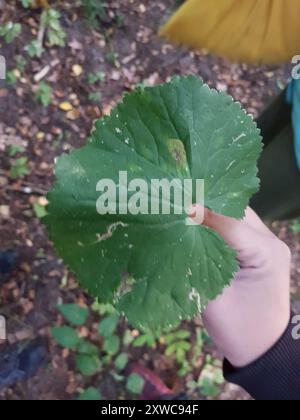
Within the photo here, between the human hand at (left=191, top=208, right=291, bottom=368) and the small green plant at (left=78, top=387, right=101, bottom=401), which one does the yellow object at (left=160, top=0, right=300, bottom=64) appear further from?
the small green plant at (left=78, top=387, right=101, bottom=401)

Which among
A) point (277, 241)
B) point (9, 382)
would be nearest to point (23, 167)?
point (9, 382)

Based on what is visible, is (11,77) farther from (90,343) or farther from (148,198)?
(148,198)

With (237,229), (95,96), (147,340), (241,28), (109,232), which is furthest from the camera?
(95,96)

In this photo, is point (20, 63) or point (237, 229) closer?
point (237, 229)

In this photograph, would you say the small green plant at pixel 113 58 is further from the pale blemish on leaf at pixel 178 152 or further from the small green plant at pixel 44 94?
the pale blemish on leaf at pixel 178 152

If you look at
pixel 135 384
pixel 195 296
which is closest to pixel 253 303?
pixel 195 296

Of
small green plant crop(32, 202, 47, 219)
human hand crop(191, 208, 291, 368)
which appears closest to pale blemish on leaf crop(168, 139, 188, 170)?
human hand crop(191, 208, 291, 368)

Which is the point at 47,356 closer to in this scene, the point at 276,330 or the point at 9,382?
the point at 9,382
